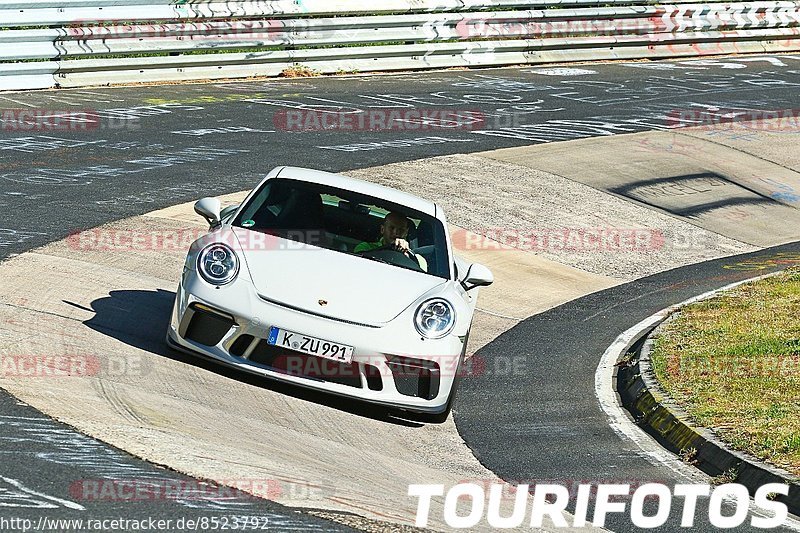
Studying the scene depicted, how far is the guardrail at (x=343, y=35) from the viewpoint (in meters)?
17.6

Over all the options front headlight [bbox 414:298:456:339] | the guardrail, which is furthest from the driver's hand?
the guardrail

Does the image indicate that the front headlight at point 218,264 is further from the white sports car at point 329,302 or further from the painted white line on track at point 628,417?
the painted white line on track at point 628,417

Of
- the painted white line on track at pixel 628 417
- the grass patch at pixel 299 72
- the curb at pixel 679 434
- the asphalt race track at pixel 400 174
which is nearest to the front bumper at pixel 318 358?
the asphalt race track at pixel 400 174

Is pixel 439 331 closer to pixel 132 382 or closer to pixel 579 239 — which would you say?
pixel 132 382

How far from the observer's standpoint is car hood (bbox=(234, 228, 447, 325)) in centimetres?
775

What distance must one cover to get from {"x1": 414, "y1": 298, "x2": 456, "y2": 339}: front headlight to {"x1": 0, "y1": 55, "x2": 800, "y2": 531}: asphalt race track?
0.69 m

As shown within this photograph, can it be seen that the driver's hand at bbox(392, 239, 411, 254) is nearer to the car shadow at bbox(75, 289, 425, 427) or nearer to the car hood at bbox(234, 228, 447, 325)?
the car hood at bbox(234, 228, 447, 325)

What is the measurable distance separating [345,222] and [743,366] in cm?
315

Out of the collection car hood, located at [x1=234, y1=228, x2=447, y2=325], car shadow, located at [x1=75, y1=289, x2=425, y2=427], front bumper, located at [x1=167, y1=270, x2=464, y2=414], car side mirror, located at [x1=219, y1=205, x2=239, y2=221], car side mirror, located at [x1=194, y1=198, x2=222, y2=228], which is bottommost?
car shadow, located at [x1=75, y1=289, x2=425, y2=427]

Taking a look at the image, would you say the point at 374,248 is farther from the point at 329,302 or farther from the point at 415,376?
the point at 415,376

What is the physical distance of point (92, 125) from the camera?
1588cm

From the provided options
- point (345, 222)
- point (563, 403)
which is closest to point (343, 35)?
point (345, 222)

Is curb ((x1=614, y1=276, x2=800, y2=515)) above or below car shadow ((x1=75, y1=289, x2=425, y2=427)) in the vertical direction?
below

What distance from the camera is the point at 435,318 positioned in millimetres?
7969
